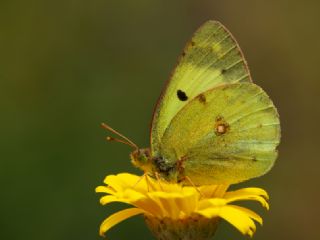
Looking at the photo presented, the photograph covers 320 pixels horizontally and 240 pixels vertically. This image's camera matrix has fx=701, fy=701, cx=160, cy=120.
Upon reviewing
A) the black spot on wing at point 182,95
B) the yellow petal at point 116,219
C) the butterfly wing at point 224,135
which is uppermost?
the black spot on wing at point 182,95

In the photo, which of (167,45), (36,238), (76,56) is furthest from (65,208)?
(167,45)

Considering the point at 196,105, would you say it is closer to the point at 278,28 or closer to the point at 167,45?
the point at 167,45

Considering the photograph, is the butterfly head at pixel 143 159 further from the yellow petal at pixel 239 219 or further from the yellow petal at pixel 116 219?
the yellow petal at pixel 239 219

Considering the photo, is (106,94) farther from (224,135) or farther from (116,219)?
(116,219)

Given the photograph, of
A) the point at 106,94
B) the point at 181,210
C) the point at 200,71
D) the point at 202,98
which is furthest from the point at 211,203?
the point at 106,94

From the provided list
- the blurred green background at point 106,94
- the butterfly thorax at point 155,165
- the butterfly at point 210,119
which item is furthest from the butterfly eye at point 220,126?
the blurred green background at point 106,94

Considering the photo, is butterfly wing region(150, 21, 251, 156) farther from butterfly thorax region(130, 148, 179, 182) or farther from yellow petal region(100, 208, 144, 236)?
yellow petal region(100, 208, 144, 236)
